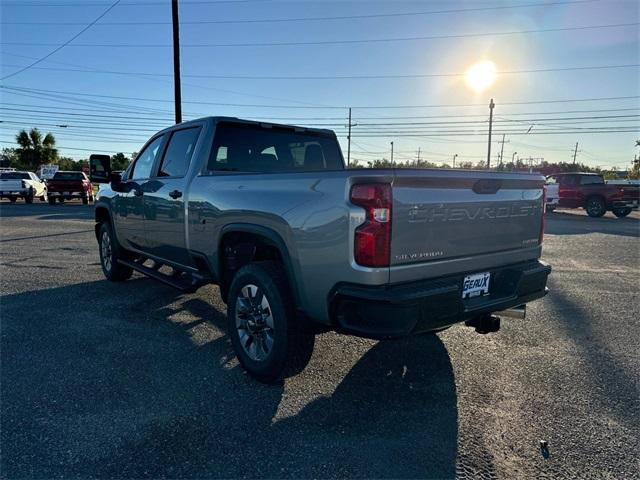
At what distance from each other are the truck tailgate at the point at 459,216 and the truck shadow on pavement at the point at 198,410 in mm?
973

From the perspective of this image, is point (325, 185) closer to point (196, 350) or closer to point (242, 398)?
point (242, 398)

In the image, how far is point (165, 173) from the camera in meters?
4.78

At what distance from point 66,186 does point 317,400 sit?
23935 mm

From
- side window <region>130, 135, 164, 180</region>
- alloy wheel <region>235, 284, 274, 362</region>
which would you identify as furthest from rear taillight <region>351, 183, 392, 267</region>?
side window <region>130, 135, 164, 180</region>

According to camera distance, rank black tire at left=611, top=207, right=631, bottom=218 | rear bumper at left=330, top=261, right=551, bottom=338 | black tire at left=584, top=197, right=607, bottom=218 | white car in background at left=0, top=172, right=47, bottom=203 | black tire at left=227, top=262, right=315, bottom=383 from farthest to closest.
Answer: white car in background at left=0, top=172, right=47, bottom=203
black tire at left=584, top=197, right=607, bottom=218
black tire at left=611, top=207, right=631, bottom=218
black tire at left=227, top=262, right=315, bottom=383
rear bumper at left=330, top=261, right=551, bottom=338

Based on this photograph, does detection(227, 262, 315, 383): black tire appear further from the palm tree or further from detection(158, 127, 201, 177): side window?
the palm tree

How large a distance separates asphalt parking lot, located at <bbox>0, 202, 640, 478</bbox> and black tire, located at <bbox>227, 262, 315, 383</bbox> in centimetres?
15

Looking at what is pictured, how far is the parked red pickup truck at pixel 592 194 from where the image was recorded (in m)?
17.8

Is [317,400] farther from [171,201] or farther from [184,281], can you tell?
[171,201]

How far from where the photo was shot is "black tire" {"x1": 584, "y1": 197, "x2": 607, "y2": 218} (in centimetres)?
1845

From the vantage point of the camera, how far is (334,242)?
104 inches

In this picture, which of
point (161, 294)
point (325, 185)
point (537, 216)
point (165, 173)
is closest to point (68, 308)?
point (161, 294)

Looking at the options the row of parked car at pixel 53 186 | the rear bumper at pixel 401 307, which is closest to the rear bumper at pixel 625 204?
the rear bumper at pixel 401 307

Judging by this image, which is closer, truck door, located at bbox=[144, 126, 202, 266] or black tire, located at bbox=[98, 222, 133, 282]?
truck door, located at bbox=[144, 126, 202, 266]
